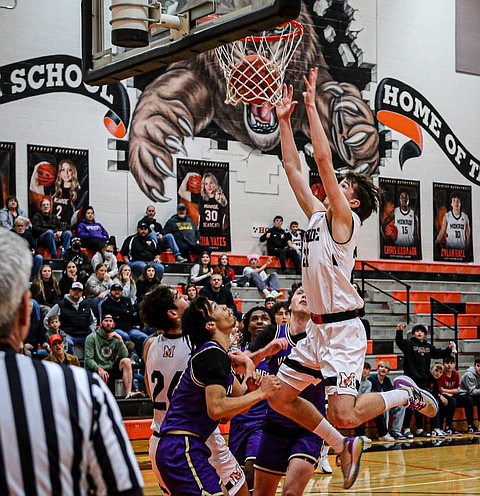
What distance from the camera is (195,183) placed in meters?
18.6

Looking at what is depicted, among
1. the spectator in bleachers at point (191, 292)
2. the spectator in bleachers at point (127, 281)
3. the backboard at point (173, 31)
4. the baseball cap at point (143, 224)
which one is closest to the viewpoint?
the backboard at point (173, 31)

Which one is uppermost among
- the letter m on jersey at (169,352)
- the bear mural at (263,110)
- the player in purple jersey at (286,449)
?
the bear mural at (263,110)

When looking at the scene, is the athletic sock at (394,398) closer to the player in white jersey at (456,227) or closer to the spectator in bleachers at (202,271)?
the spectator in bleachers at (202,271)

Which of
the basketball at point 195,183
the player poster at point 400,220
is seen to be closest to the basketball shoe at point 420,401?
the basketball at point 195,183

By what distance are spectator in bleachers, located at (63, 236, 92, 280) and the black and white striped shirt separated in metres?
13.0

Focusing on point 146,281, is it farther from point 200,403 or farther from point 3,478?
point 3,478

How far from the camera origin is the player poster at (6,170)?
53.1 feet

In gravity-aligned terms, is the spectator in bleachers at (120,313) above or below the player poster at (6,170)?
below

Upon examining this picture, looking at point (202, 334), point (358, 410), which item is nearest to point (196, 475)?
point (202, 334)

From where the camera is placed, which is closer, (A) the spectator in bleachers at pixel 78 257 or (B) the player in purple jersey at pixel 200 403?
(B) the player in purple jersey at pixel 200 403

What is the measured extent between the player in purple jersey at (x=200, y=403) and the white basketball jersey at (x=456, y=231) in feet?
57.8

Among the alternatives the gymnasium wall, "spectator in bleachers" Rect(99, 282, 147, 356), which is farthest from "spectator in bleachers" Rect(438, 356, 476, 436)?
the gymnasium wall

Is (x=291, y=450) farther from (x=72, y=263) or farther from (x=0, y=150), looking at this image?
(x=0, y=150)

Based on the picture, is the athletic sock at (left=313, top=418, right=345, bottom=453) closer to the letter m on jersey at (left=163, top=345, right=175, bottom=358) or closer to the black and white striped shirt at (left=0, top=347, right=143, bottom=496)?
the letter m on jersey at (left=163, top=345, right=175, bottom=358)
